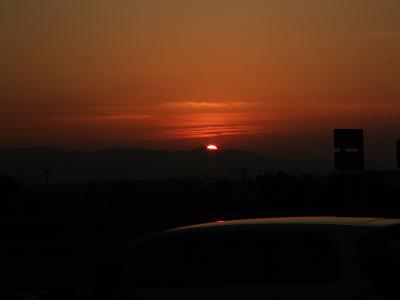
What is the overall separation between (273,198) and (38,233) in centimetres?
1232

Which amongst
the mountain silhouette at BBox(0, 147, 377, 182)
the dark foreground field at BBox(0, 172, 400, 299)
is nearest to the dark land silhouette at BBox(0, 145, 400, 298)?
the dark foreground field at BBox(0, 172, 400, 299)

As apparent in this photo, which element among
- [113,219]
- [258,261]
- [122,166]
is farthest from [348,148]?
[122,166]

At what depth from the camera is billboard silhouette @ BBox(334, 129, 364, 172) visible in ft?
68.5

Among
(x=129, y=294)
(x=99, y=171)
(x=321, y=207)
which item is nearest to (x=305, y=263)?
(x=129, y=294)

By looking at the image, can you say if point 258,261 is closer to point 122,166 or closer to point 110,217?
point 110,217

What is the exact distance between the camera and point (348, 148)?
69.3 feet

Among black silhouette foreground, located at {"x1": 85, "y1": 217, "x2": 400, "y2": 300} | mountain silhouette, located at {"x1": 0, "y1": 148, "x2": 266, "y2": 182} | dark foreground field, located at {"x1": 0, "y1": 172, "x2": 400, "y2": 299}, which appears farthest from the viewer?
mountain silhouette, located at {"x1": 0, "y1": 148, "x2": 266, "y2": 182}

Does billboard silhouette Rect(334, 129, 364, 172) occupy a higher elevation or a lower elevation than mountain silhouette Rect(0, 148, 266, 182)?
lower

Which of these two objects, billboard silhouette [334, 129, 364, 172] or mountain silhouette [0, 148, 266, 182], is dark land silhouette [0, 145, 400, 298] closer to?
billboard silhouette [334, 129, 364, 172]

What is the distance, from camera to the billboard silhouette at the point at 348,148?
822 inches

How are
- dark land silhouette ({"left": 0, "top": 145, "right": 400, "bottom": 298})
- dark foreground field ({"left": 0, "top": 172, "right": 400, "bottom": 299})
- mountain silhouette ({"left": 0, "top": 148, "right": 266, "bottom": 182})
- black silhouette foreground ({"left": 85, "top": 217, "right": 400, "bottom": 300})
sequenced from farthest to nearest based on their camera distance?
mountain silhouette ({"left": 0, "top": 148, "right": 266, "bottom": 182})
dark foreground field ({"left": 0, "top": 172, "right": 400, "bottom": 299})
dark land silhouette ({"left": 0, "top": 145, "right": 400, "bottom": 298})
black silhouette foreground ({"left": 85, "top": 217, "right": 400, "bottom": 300})

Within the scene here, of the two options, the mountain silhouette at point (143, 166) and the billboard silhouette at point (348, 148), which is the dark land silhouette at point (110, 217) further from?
the mountain silhouette at point (143, 166)

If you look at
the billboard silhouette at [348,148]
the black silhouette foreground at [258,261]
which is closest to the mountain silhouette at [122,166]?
the billboard silhouette at [348,148]

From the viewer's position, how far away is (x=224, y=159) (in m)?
195
